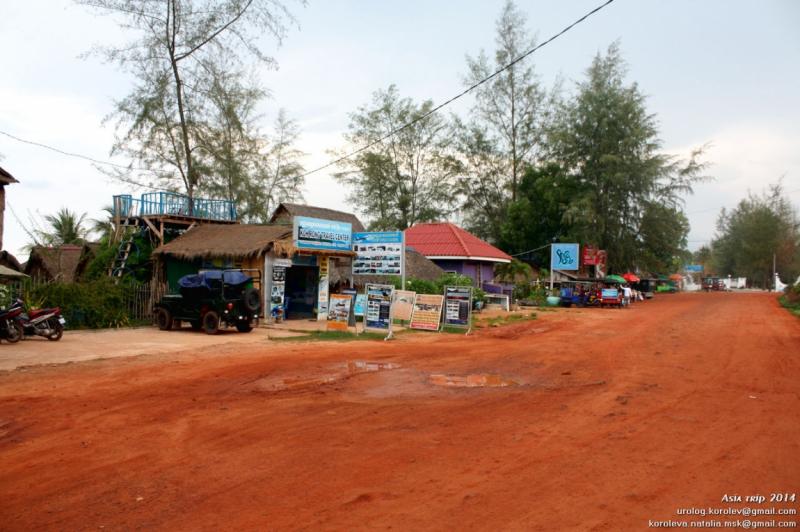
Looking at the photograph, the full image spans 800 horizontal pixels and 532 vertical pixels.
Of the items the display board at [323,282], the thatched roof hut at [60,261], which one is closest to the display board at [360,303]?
the display board at [323,282]

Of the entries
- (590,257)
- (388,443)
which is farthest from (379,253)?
(590,257)

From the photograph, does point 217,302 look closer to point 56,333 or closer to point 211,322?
point 211,322

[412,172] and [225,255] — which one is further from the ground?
Answer: [412,172]

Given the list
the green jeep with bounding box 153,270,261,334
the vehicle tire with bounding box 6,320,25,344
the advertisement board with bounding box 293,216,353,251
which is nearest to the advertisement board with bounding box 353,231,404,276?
the advertisement board with bounding box 293,216,353,251

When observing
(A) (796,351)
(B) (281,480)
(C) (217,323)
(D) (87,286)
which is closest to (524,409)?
(B) (281,480)

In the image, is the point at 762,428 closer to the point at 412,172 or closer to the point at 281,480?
the point at 281,480

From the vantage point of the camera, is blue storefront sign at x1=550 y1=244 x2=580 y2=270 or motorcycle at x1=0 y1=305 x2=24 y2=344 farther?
blue storefront sign at x1=550 y1=244 x2=580 y2=270

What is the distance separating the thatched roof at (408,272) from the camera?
2634 centimetres

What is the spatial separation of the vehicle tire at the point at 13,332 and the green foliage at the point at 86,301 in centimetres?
371

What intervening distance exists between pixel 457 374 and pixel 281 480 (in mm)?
6009

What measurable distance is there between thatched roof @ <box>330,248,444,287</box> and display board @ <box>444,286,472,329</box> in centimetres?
637

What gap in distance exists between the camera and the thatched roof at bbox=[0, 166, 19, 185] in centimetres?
1512

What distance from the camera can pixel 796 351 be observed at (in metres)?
14.4

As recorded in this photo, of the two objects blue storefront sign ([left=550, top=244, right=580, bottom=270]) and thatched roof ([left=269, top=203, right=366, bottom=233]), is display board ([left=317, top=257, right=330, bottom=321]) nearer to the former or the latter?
thatched roof ([left=269, top=203, right=366, bottom=233])
